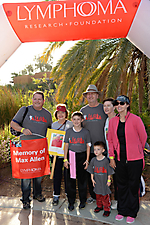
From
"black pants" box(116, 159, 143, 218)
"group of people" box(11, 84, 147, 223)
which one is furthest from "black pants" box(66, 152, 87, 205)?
"black pants" box(116, 159, 143, 218)

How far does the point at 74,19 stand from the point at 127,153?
239cm

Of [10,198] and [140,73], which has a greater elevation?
[140,73]

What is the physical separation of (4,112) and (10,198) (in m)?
5.73

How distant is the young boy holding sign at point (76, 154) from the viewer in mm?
3788

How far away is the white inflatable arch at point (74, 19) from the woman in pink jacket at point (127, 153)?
4.25 ft

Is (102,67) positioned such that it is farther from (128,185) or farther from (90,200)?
(128,185)

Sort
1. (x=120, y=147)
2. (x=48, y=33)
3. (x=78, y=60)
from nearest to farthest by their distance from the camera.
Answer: (x=120, y=147) → (x=48, y=33) → (x=78, y=60)

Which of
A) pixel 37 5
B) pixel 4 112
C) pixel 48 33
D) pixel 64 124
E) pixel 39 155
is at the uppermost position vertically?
pixel 37 5

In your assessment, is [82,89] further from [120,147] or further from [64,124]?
[120,147]

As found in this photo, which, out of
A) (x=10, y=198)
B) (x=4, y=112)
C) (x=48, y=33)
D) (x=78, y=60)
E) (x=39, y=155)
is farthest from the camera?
(x=4, y=112)

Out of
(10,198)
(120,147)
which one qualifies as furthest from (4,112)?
(120,147)

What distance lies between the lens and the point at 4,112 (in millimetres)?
9586

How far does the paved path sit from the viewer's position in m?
3.50

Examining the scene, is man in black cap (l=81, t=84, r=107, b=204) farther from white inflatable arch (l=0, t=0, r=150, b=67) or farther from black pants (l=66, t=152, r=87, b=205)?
white inflatable arch (l=0, t=0, r=150, b=67)
